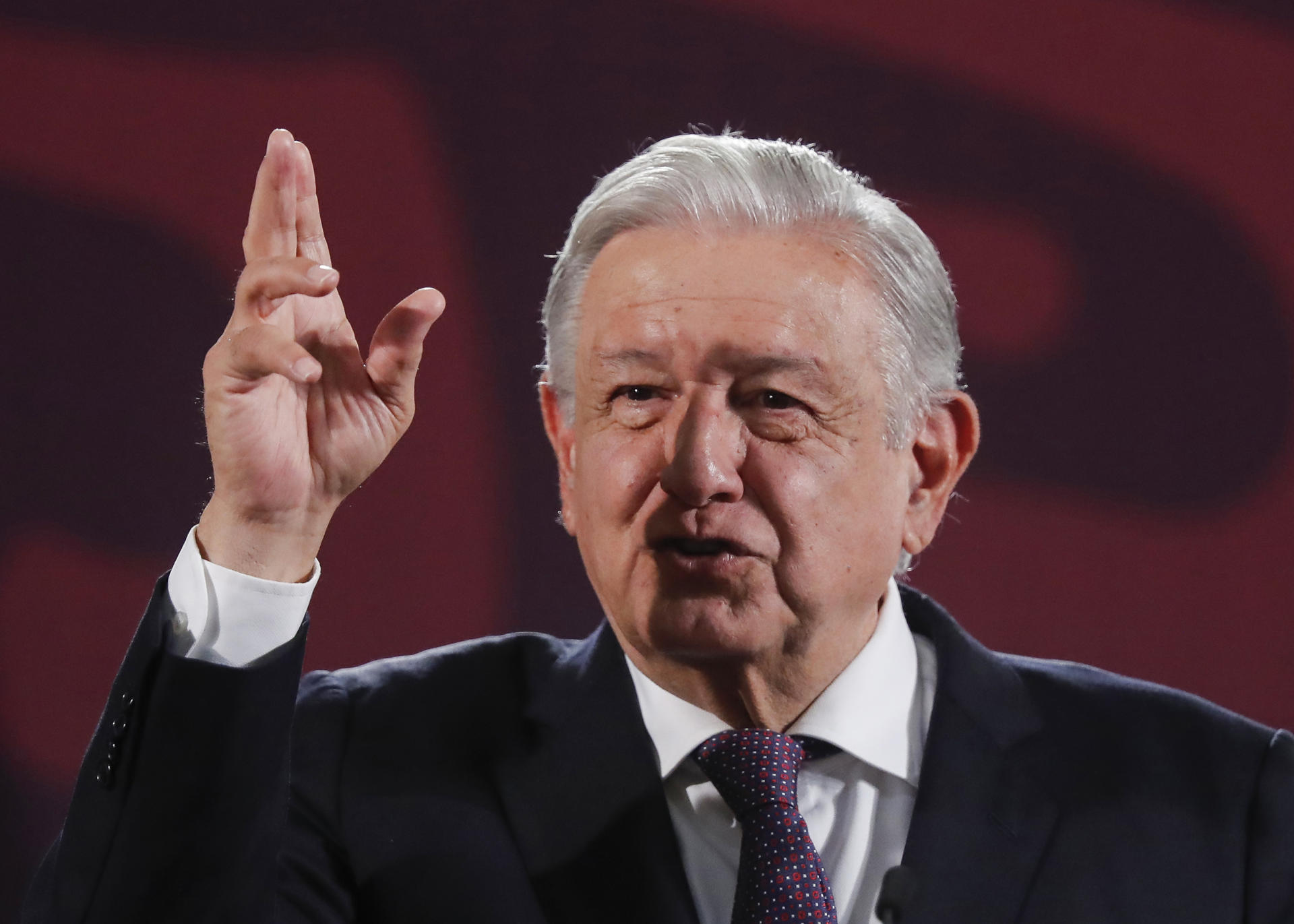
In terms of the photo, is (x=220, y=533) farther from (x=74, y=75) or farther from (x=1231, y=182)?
(x=1231, y=182)

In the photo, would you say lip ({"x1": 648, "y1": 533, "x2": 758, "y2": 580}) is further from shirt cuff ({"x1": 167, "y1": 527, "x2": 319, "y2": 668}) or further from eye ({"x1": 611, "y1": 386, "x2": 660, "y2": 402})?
shirt cuff ({"x1": 167, "y1": 527, "x2": 319, "y2": 668})

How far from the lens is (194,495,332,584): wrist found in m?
1.42

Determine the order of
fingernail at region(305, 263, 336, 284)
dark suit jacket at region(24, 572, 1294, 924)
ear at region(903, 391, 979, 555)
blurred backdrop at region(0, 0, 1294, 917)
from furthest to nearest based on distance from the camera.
A: blurred backdrop at region(0, 0, 1294, 917), ear at region(903, 391, 979, 555), dark suit jacket at region(24, 572, 1294, 924), fingernail at region(305, 263, 336, 284)

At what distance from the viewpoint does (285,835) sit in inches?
66.2

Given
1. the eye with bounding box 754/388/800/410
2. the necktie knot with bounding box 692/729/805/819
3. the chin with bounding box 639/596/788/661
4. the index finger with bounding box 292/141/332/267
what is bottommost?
the necktie knot with bounding box 692/729/805/819

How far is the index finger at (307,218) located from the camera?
1.50 metres

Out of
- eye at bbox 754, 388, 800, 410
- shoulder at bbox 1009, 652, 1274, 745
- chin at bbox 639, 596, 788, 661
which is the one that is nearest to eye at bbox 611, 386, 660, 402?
eye at bbox 754, 388, 800, 410

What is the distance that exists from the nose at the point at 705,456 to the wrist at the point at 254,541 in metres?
0.45

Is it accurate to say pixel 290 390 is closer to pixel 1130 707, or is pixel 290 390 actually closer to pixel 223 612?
pixel 223 612

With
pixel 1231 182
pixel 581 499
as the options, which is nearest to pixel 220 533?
pixel 581 499

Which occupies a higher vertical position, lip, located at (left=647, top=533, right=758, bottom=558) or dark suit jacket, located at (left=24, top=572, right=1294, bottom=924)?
lip, located at (left=647, top=533, right=758, bottom=558)

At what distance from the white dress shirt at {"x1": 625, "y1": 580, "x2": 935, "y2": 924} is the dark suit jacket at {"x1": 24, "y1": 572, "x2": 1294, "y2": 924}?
42 millimetres

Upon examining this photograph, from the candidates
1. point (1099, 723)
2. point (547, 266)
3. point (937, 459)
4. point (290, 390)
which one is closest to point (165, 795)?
point (290, 390)

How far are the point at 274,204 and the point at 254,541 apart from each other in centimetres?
37
